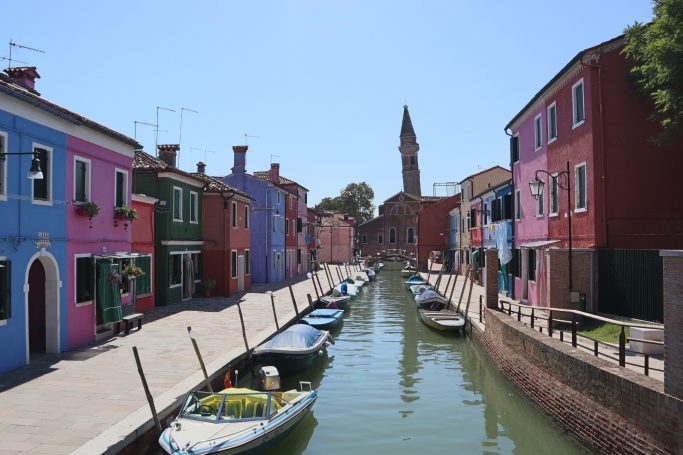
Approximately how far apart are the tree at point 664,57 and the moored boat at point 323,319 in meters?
13.8

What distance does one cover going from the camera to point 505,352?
1525 cm

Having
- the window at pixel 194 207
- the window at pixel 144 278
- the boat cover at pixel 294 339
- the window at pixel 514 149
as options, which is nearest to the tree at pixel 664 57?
the window at pixel 514 149

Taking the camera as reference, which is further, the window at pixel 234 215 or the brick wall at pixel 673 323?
the window at pixel 234 215

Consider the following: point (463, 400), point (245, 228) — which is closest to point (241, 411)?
point (463, 400)

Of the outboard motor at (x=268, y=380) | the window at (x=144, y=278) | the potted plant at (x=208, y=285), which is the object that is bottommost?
the outboard motor at (x=268, y=380)

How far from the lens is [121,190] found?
1794 centimetres

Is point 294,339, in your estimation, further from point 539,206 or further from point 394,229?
point 394,229

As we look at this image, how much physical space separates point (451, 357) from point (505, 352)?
3570mm

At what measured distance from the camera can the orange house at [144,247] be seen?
830 inches

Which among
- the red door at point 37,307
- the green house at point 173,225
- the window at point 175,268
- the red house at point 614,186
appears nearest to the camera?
the red door at point 37,307

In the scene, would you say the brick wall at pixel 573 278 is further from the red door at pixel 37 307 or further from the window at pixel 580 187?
the red door at pixel 37 307

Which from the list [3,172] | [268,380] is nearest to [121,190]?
[3,172]

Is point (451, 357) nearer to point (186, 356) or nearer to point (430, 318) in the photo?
point (430, 318)

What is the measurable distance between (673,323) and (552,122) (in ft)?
45.2
